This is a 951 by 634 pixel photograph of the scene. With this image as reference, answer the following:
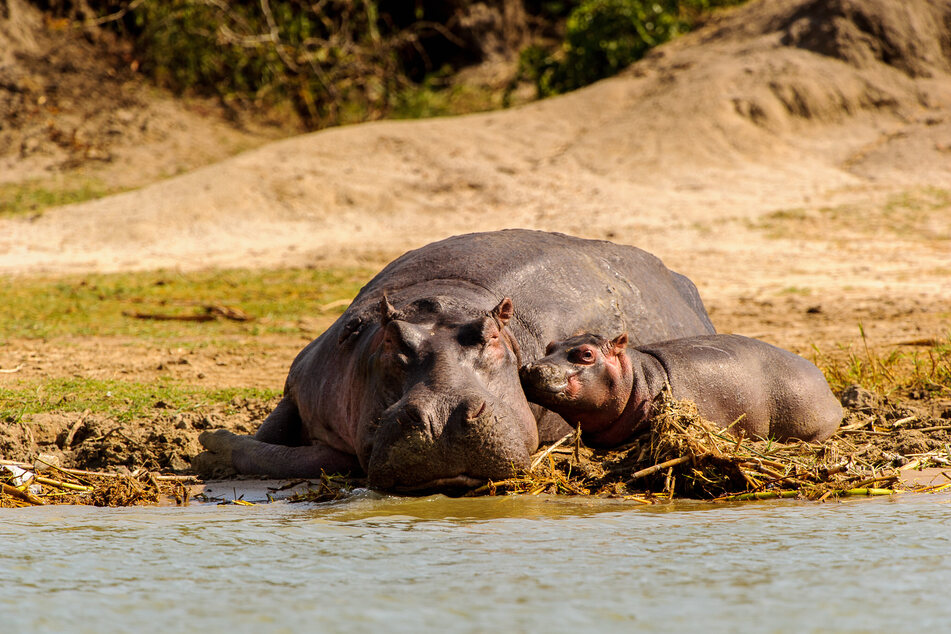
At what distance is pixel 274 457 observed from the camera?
497 centimetres

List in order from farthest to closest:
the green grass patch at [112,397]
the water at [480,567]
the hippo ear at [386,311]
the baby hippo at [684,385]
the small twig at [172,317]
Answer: the small twig at [172,317] < the green grass patch at [112,397] < the baby hippo at [684,385] < the hippo ear at [386,311] < the water at [480,567]

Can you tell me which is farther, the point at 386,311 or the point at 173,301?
the point at 173,301

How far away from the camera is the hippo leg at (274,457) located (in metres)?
4.80

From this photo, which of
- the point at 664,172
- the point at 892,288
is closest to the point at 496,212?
the point at 664,172

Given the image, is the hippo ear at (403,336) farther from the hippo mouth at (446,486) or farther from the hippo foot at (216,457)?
the hippo foot at (216,457)

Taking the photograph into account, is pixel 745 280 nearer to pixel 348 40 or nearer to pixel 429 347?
pixel 429 347

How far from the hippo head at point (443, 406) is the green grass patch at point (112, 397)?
206cm

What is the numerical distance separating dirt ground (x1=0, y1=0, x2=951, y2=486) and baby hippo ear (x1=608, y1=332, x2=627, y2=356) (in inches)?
123

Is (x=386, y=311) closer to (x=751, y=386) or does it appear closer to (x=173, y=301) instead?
(x=751, y=386)

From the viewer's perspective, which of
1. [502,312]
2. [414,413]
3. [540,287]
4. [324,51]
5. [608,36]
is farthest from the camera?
[324,51]

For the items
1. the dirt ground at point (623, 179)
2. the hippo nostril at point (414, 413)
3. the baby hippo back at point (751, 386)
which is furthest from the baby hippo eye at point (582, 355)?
the dirt ground at point (623, 179)

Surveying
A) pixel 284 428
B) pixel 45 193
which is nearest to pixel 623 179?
pixel 45 193

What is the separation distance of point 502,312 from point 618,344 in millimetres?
552

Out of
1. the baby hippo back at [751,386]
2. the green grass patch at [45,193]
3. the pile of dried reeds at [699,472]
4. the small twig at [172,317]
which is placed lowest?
the small twig at [172,317]
